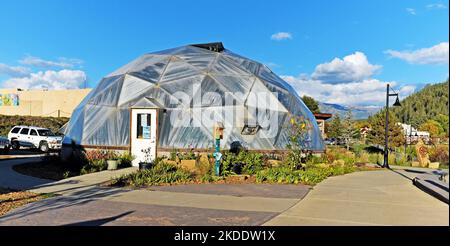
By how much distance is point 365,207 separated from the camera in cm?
794

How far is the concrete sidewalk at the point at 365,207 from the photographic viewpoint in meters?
6.62

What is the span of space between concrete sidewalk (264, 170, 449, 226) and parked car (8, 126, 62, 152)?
2064cm

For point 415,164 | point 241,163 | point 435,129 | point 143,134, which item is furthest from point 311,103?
point 241,163

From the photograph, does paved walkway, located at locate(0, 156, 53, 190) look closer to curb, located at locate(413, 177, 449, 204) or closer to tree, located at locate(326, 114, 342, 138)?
curb, located at locate(413, 177, 449, 204)

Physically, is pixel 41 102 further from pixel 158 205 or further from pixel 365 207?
pixel 365 207

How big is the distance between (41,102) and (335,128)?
Result: 123 feet

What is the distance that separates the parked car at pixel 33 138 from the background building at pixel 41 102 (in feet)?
57.2

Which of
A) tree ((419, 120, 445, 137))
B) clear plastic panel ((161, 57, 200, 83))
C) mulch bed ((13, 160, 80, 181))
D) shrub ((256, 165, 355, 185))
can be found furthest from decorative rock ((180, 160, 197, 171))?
tree ((419, 120, 445, 137))

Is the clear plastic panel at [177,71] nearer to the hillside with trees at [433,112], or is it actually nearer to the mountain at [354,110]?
the hillside with trees at [433,112]

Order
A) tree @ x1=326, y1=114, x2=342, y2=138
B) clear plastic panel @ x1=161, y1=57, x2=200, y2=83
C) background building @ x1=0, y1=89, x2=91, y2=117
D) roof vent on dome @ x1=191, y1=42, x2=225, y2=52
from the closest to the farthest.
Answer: clear plastic panel @ x1=161, y1=57, x2=200, y2=83 → roof vent on dome @ x1=191, y1=42, x2=225, y2=52 → background building @ x1=0, y1=89, x2=91, y2=117 → tree @ x1=326, y1=114, x2=342, y2=138

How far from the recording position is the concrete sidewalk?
261 inches

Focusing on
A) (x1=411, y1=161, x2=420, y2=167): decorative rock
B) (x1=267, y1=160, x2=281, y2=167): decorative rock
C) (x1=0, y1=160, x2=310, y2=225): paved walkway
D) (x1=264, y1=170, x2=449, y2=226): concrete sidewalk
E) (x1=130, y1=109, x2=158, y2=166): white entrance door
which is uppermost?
(x1=130, y1=109, x2=158, y2=166): white entrance door

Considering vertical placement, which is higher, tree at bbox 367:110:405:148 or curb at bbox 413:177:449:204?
tree at bbox 367:110:405:148
